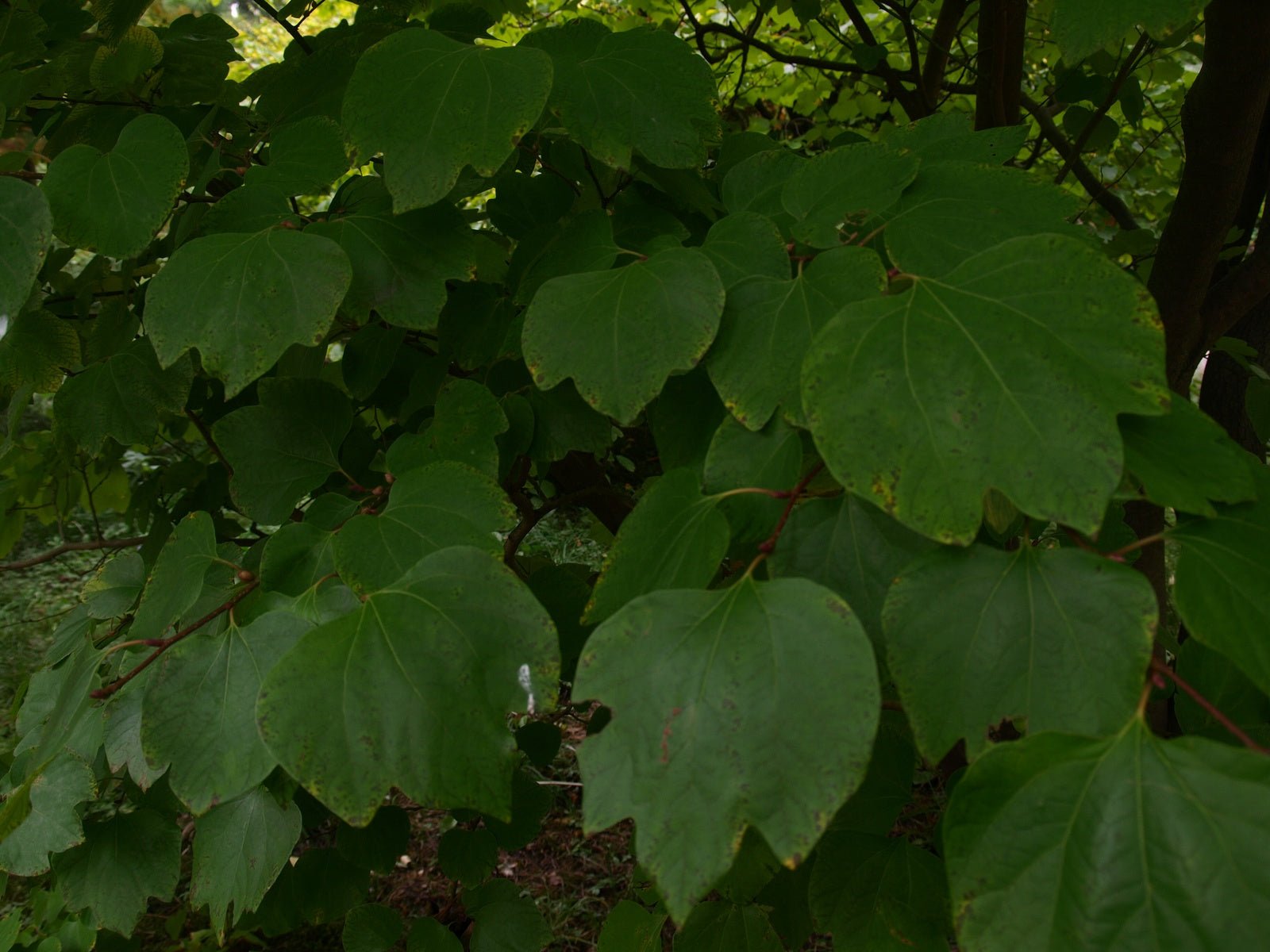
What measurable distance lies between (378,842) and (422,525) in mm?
684

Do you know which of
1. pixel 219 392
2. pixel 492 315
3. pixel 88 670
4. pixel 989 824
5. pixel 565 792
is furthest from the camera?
pixel 565 792

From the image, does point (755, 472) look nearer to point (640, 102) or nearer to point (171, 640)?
point (640, 102)

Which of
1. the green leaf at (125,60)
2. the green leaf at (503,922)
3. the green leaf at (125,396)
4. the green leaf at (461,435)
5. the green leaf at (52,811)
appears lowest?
the green leaf at (503,922)

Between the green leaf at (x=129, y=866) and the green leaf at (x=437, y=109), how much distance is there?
0.86 meters

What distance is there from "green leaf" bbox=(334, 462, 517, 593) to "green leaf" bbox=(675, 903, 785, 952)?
0.63 metres

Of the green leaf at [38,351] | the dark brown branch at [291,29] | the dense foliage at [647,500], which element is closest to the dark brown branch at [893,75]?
the dense foliage at [647,500]

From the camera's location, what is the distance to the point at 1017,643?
2.02 feet

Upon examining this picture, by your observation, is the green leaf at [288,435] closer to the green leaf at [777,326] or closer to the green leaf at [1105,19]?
the green leaf at [777,326]

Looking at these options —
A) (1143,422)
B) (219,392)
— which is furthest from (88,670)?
(1143,422)

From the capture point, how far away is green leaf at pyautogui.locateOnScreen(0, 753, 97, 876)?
1005 mm

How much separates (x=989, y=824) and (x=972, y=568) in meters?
0.17

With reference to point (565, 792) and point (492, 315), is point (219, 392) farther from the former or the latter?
point (565, 792)

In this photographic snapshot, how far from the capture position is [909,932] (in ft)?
3.11

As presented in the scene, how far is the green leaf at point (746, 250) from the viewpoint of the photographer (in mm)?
846
